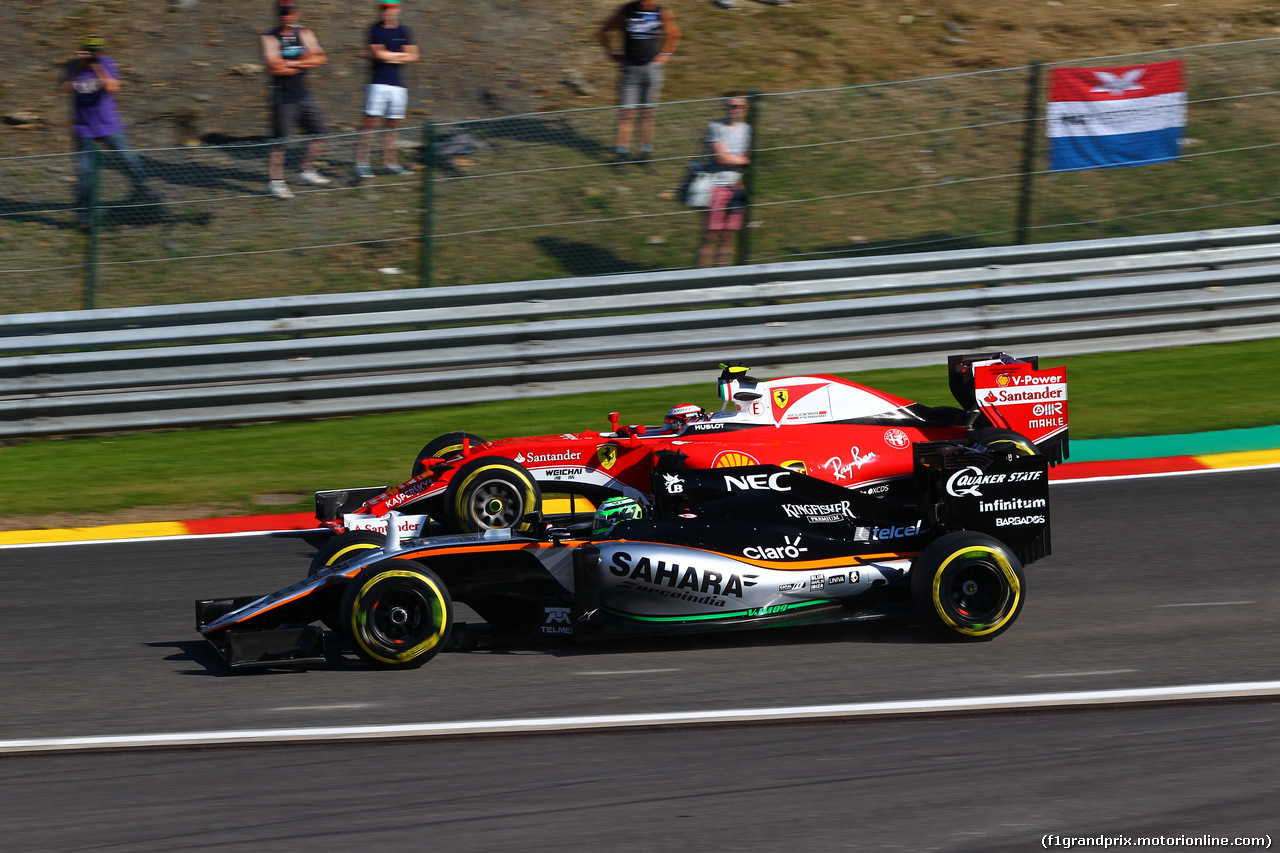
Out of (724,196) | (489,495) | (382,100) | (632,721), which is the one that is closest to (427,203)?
(382,100)

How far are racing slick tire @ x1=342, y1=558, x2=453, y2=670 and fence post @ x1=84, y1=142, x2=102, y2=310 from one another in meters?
6.87

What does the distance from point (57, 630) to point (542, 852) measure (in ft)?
12.5

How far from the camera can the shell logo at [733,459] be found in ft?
25.4

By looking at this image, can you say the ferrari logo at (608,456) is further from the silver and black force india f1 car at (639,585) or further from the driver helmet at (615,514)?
the silver and black force india f1 car at (639,585)

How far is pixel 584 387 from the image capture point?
11.7 metres

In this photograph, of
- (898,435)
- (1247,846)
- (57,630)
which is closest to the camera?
(1247,846)

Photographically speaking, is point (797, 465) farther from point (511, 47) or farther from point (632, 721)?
point (511, 47)

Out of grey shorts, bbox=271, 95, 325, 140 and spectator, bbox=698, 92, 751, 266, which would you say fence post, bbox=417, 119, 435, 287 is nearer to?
grey shorts, bbox=271, 95, 325, 140

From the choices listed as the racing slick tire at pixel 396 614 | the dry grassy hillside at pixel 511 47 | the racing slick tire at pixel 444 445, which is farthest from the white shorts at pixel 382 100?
the racing slick tire at pixel 396 614

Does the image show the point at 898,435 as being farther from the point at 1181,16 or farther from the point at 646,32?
the point at 1181,16

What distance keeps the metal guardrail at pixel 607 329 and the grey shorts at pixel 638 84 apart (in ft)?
8.07


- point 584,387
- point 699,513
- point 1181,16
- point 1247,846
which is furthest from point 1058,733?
point 1181,16

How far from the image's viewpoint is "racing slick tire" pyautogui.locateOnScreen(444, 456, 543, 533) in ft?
25.0

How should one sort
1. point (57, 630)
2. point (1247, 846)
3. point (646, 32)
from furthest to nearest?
point (646, 32)
point (57, 630)
point (1247, 846)
